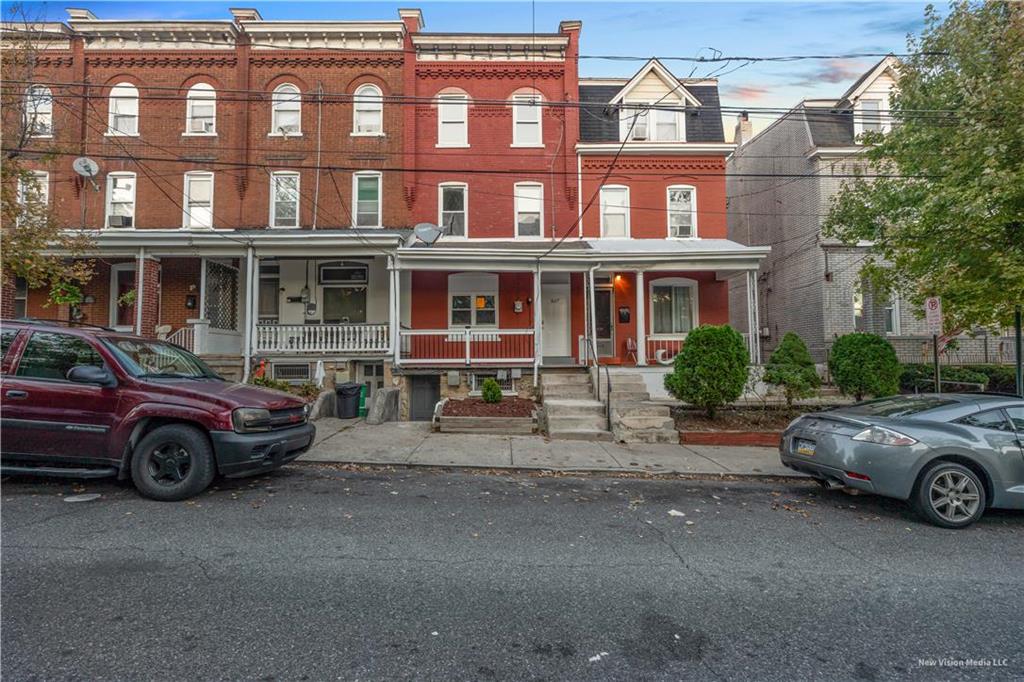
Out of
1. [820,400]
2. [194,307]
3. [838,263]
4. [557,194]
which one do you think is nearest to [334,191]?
[194,307]

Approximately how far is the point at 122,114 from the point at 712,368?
18.2 m

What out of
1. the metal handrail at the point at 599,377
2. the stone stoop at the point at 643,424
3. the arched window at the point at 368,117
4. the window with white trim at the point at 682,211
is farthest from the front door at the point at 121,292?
the window with white trim at the point at 682,211

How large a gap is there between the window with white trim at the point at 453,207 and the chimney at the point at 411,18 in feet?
16.4

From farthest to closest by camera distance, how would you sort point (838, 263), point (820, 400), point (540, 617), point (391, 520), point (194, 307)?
1. point (838, 263)
2. point (194, 307)
3. point (820, 400)
4. point (391, 520)
5. point (540, 617)

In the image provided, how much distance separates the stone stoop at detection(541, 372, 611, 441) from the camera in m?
9.88

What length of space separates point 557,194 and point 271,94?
8.88 m

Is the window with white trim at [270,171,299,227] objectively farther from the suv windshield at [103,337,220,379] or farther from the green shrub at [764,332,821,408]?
the green shrub at [764,332,821,408]

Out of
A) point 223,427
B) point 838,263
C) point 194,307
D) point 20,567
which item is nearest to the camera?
point 20,567

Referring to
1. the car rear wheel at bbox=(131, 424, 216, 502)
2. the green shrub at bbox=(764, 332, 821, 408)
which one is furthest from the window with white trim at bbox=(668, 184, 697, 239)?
the car rear wheel at bbox=(131, 424, 216, 502)

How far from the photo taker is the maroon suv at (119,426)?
17.8ft

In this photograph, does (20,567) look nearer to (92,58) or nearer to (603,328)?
(603,328)

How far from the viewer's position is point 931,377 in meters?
14.5

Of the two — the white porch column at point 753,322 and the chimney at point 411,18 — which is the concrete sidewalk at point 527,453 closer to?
the white porch column at point 753,322

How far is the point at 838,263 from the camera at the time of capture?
52.9 feet
